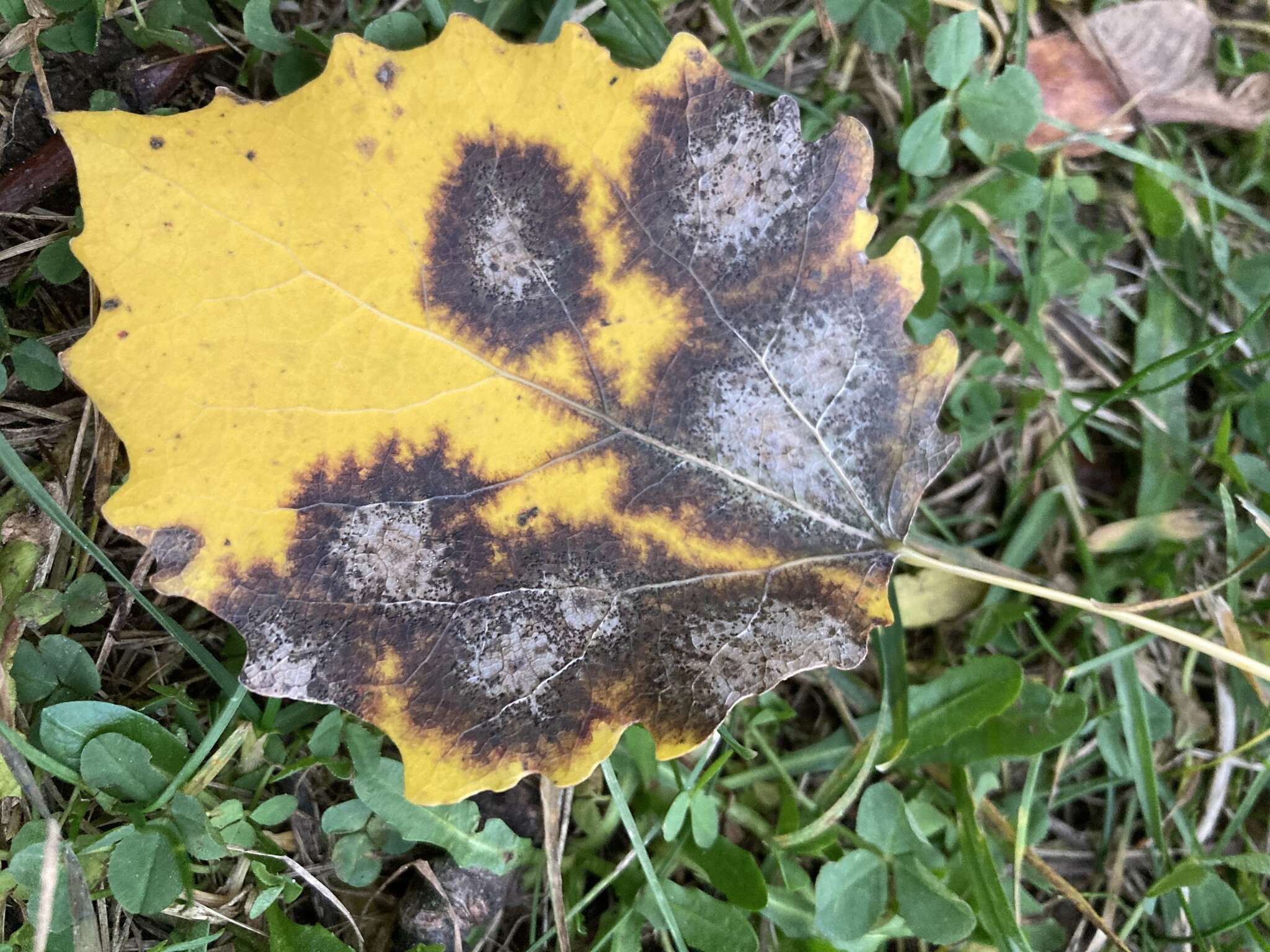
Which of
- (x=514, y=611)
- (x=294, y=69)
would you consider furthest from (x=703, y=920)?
(x=294, y=69)

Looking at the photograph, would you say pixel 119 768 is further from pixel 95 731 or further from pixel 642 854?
pixel 642 854

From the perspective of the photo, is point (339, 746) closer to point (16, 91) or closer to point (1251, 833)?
point (16, 91)

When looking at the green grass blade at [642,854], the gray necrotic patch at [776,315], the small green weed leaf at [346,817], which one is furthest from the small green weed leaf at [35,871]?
the gray necrotic patch at [776,315]

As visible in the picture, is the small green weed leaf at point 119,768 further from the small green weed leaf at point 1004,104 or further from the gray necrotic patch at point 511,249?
the small green weed leaf at point 1004,104

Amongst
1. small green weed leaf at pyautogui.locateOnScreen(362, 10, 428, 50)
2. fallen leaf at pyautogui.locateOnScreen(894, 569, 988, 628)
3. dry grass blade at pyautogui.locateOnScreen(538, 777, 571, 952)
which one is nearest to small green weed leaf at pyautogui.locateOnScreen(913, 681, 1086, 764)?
fallen leaf at pyautogui.locateOnScreen(894, 569, 988, 628)

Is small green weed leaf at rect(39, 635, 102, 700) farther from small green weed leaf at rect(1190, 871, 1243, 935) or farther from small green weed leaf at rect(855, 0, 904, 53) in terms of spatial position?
small green weed leaf at rect(1190, 871, 1243, 935)

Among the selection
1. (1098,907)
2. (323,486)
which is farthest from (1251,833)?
(323,486)
